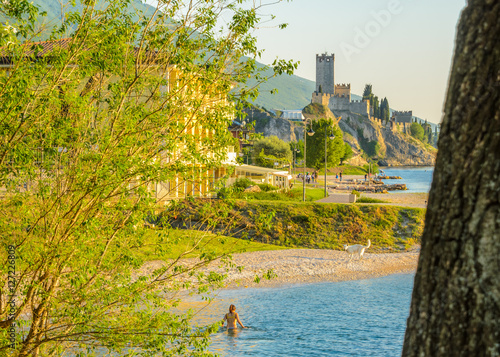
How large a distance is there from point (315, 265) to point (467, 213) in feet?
101

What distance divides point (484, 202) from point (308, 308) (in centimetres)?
2306

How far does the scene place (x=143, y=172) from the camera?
27.4 ft

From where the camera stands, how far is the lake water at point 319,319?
19.3 meters

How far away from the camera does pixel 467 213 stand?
243 cm

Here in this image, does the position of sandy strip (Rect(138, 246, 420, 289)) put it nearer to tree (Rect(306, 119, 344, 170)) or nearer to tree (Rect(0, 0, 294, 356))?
tree (Rect(0, 0, 294, 356))

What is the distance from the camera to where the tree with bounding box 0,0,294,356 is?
784 centimetres

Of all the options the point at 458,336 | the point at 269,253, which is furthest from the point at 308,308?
the point at 458,336

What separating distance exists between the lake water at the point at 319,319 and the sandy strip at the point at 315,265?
1.24 m

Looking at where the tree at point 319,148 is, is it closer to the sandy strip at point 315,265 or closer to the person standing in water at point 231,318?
the sandy strip at point 315,265

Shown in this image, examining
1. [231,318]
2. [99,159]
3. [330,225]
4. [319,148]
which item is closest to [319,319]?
[231,318]

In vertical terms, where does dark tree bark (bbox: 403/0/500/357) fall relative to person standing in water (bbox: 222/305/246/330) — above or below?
above

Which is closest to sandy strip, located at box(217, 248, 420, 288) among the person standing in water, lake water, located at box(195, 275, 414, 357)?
lake water, located at box(195, 275, 414, 357)

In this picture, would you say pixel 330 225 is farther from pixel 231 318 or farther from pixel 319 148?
pixel 319 148

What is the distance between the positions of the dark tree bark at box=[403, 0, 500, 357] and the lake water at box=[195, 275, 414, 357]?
16924 mm
